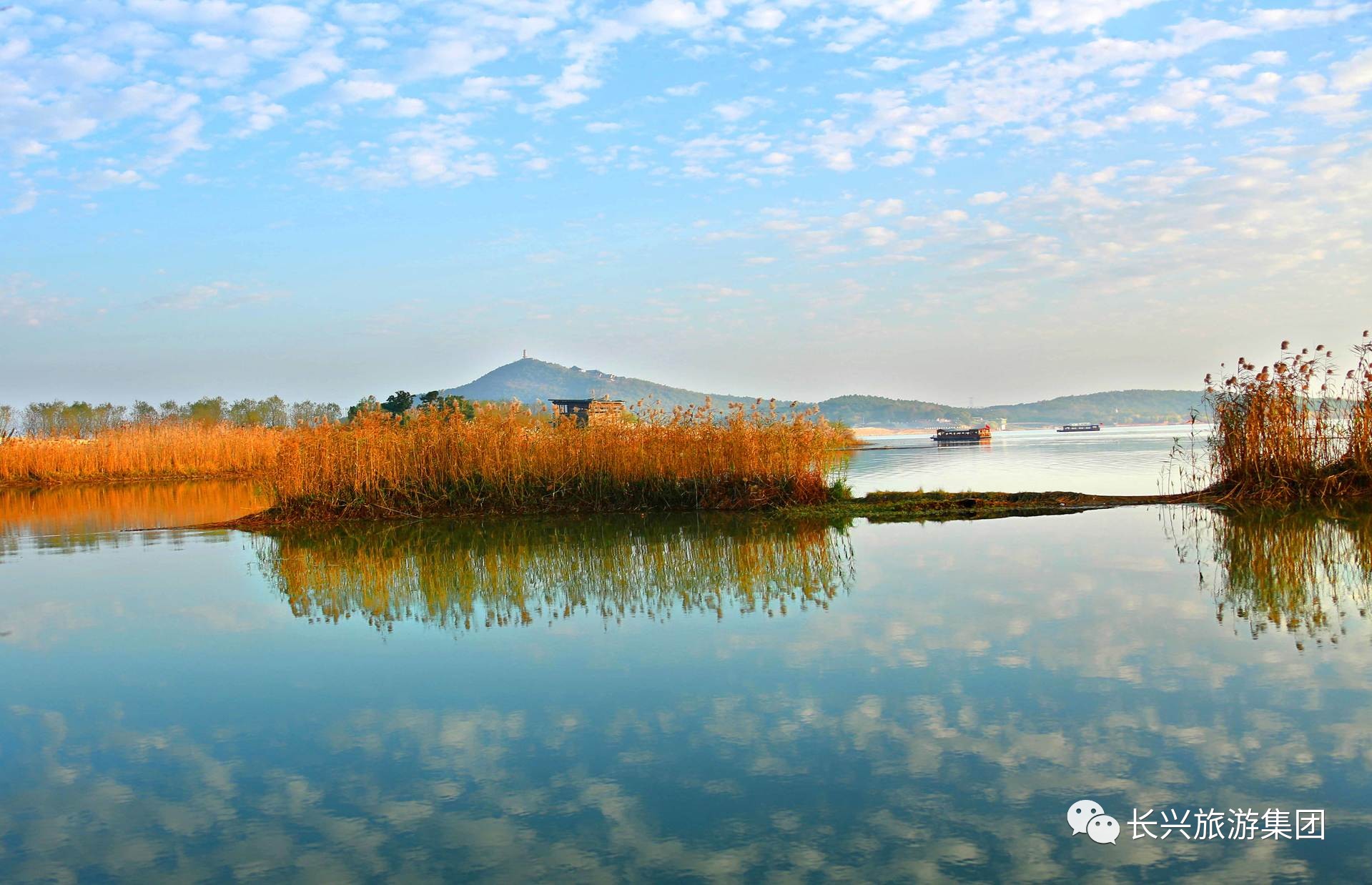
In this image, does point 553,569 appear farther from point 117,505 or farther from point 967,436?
point 967,436

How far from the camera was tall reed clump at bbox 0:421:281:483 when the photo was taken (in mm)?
27219

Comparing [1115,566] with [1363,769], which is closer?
[1363,769]

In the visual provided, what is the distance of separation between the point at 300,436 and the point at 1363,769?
13.5 metres

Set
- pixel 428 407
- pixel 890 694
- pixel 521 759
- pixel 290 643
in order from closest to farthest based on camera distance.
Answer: pixel 521 759 < pixel 890 694 < pixel 290 643 < pixel 428 407

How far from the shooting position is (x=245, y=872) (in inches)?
118

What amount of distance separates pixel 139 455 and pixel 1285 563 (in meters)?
28.8

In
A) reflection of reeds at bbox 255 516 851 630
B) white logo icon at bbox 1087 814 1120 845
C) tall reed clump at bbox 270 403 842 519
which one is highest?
tall reed clump at bbox 270 403 842 519

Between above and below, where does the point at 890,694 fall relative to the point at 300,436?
below

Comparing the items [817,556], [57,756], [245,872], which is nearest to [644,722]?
[245,872]

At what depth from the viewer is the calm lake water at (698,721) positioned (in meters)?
3.05

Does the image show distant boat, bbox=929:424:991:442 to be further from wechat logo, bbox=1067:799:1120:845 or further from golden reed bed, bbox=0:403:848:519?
wechat logo, bbox=1067:799:1120:845

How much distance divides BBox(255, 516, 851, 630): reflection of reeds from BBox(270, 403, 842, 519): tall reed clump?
4.18 ft

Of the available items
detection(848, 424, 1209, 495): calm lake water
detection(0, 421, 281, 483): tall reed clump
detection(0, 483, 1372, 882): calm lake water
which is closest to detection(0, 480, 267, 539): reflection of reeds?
→ detection(0, 421, 281, 483): tall reed clump

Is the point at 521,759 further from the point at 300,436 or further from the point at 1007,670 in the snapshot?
the point at 300,436
